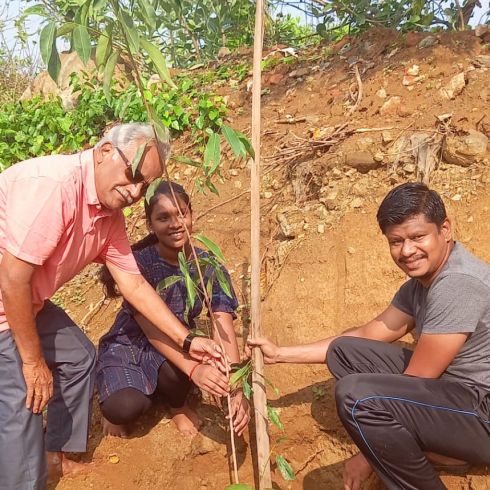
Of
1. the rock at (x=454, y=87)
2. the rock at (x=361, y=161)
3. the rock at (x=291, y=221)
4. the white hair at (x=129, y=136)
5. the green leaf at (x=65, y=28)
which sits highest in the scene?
the green leaf at (x=65, y=28)

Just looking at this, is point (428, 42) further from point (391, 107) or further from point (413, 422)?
point (413, 422)

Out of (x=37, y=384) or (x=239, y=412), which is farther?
(x=239, y=412)

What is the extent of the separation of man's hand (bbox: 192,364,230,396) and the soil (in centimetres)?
54

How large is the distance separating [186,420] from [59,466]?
590 mm

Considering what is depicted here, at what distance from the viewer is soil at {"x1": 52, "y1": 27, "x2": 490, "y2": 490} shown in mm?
2639

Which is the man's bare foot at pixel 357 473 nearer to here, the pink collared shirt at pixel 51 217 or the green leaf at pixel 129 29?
the pink collared shirt at pixel 51 217

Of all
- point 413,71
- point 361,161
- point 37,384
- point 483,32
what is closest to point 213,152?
point 37,384

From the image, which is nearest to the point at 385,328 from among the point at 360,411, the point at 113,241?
the point at 360,411

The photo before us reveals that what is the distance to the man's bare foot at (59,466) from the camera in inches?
98.3

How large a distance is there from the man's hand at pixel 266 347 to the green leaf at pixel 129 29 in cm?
110

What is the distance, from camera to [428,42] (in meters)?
4.22

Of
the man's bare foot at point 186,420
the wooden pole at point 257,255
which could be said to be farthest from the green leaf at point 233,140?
the man's bare foot at point 186,420

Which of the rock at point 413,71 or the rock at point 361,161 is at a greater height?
the rock at point 413,71

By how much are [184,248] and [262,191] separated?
1604mm
